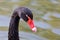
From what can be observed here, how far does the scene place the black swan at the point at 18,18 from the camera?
4.16m

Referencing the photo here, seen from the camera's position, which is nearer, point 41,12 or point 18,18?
point 18,18

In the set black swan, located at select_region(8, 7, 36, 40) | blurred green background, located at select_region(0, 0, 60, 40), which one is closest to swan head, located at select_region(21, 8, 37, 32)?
black swan, located at select_region(8, 7, 36, 40)

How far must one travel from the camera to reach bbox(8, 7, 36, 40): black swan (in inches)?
164

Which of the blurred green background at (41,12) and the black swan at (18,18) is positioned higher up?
the blurred green background at (41,12)

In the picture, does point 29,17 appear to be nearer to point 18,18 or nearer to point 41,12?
point 18,18

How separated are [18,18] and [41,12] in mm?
2606

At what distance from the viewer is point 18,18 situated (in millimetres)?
4465

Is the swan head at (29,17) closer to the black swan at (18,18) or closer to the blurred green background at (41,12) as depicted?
the black swan at (18,18)

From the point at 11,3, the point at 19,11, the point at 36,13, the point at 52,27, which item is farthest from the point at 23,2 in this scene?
the point at 19,11

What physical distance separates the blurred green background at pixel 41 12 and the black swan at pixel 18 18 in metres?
1.36

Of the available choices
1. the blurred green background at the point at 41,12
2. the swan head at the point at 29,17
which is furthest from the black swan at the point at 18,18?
the blurred green background at the point at 41,12

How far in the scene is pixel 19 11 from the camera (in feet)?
14.0

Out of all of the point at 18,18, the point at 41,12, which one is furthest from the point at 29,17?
the point at 41,12

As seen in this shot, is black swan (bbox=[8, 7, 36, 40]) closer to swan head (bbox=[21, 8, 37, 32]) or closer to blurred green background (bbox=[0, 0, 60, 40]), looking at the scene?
swan head (bbox=[21, 8, 37, 32])
